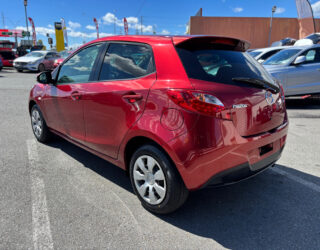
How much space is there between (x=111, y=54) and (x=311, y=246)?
8.67 feet

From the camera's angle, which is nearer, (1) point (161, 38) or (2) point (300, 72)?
(1) point (161, 38)

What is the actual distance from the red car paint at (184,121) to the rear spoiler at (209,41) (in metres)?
0.01

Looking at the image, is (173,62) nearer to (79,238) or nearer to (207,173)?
(207,173)

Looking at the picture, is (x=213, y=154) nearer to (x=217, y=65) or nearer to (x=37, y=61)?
(x=217, y=65)

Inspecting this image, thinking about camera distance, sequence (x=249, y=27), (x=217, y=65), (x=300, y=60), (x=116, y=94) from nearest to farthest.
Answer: (x=217, y=65) < (x=116, y=94) < (x=300, y=60) < (x=249, y=27)

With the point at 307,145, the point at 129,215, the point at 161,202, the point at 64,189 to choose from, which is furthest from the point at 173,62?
the point at 307,145

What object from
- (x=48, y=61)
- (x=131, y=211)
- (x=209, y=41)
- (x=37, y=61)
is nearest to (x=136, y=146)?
(x=131, y=211)

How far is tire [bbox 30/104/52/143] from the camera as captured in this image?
4383mm

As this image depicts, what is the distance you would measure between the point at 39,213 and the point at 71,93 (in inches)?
58.2

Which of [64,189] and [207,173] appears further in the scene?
[64,189]

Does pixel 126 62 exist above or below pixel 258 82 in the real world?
above

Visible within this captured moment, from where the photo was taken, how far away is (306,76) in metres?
7.45

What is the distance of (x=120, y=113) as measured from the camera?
264 centimetres

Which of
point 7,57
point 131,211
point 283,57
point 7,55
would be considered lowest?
point 131,211
